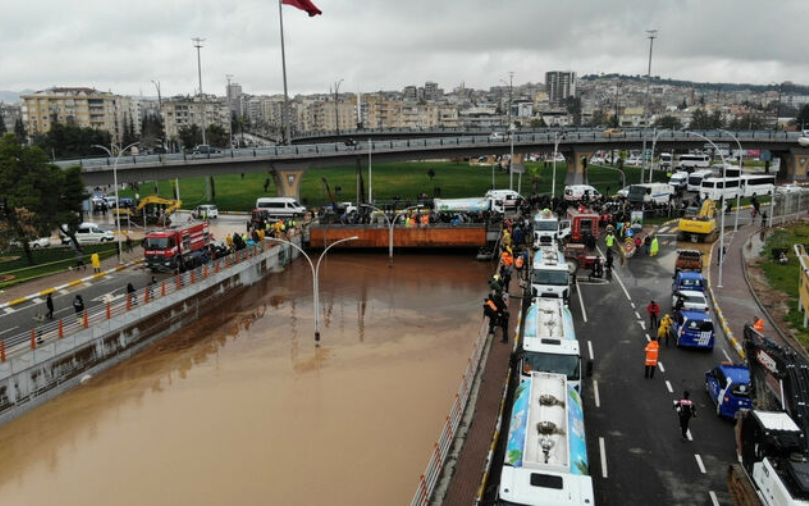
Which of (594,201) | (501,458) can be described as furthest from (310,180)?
(501,458)

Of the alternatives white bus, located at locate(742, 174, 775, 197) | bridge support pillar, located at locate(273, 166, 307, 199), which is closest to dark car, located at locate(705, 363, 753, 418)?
white bus, located at locate(742, 174, 775, 197)

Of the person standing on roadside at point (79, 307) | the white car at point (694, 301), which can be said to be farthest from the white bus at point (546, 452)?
the person standing on roadside at point (79, 307)

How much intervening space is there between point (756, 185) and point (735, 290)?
35632 mm

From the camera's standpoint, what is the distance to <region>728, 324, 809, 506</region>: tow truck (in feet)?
39.7

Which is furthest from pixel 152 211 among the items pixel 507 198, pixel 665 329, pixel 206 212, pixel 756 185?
pixel 756 185

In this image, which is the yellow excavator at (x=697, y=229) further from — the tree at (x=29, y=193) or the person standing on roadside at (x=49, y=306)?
the tree at (x=29, y=193)

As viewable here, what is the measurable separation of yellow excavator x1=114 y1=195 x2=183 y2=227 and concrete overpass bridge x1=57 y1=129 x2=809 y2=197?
11.9ft

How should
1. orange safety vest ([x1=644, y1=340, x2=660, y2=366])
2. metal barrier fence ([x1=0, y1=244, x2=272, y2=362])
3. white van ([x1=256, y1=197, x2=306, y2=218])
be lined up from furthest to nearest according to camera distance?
white van ([x1=256, y1=197, x2=306, y2=218]) → metal barrier fence ([x1=0, y1=244, x2=272, y2=362]) → orange safety vest ([x1=644, y1=340, x2=660, y2=366])

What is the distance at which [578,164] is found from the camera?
7631 centimetres

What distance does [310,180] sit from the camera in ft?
310

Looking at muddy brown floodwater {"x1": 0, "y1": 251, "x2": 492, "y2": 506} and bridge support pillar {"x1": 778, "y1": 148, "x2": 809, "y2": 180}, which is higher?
bridge support pillar {"x1": 778, "y1": 148, "x2": 809, "y2": 180}

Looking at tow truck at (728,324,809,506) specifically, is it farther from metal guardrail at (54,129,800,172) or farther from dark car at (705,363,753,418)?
metal guardrail at (54,129,800,172)

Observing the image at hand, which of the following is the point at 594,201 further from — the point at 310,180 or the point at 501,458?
the point at 310,180

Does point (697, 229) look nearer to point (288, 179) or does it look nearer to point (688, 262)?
point (688, 262)
